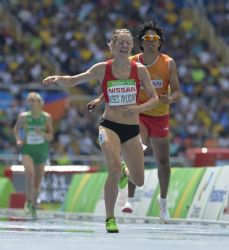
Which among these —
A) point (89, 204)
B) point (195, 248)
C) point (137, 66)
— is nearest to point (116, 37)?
point (137, 66)

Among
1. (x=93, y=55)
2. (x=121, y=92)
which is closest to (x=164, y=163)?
(x=121, y=92)

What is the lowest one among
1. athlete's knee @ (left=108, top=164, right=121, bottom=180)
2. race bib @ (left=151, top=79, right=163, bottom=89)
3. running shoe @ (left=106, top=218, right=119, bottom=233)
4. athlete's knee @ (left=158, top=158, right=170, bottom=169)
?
running shoe @ (left=106, top=218, right=119, bottom=233)

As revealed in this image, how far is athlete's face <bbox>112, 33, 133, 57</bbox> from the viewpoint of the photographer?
11.4 m

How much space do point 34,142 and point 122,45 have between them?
26.7ft

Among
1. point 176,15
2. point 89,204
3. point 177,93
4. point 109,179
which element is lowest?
point 89,204

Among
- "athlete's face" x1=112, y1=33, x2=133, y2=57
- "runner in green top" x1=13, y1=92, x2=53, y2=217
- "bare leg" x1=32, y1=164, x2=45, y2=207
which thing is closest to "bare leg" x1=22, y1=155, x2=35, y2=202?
"runner in green top" x1=13, y1=92, x2=53, y2=217

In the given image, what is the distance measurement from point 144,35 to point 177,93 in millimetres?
863

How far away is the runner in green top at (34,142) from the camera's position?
755 inches

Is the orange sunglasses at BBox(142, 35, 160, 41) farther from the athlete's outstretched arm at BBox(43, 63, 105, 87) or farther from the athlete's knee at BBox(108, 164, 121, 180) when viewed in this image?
the athlete's knee at BBox(108, 164, 121, 180)

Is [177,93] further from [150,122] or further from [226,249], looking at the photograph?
[226,249]

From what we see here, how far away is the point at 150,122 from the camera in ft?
44.5

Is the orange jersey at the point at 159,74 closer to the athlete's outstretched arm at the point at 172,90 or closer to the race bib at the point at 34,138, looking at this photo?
the athlete's outstretched arm at the point at 172,90

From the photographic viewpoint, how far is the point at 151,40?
43.9ft

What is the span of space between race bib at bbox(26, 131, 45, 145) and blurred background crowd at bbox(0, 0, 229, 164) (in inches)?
376
